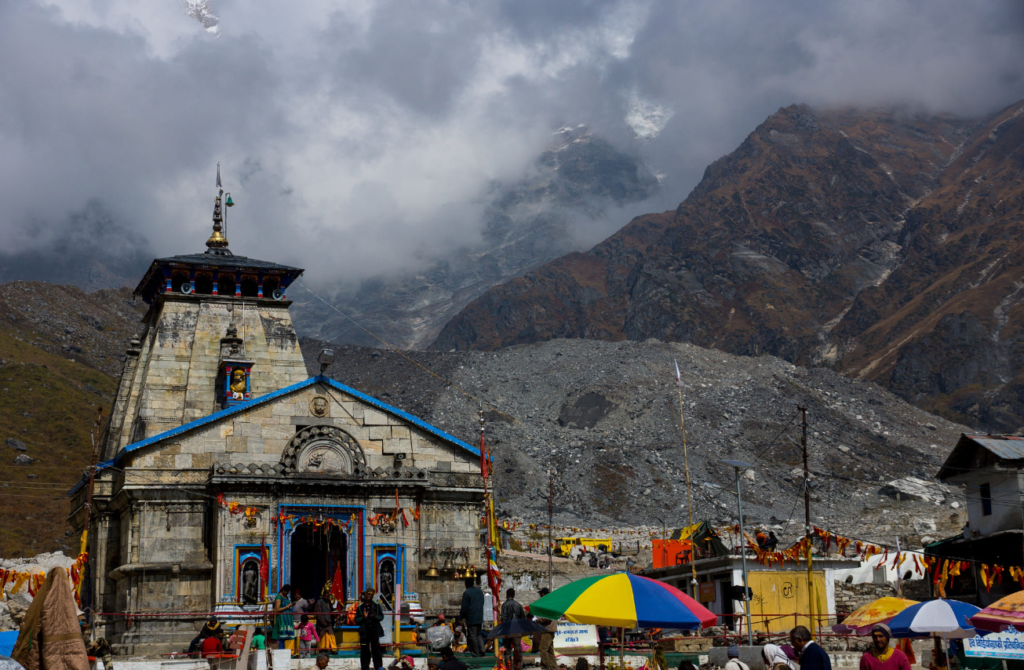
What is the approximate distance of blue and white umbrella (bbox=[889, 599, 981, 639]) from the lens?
16094 millimetres

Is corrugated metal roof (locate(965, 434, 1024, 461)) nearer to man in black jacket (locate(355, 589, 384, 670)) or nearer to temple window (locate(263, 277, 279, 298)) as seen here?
temple window (locate(263, 277, 279, 298))

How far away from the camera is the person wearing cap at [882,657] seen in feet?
40.7

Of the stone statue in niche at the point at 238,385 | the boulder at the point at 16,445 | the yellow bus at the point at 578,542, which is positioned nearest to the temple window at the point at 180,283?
the stone statue in niche at the point at 238,385

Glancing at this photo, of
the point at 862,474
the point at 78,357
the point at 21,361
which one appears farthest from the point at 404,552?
the point at 78,357

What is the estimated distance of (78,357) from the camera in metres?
136

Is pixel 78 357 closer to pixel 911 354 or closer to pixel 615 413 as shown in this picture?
pixel 615 413

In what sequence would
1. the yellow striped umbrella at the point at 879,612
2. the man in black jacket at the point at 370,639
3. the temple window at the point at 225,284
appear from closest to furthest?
1. the yellow striped umbrella at the point at 879,612
2. the man in black jacket at the point at 370,639
3. the temple window at the point at 225,284

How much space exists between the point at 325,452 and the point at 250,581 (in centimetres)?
430

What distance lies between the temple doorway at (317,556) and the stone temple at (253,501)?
0.05m

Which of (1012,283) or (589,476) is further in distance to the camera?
(1012,283)

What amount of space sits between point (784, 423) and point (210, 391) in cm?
8484

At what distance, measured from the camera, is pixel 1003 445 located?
40.8m

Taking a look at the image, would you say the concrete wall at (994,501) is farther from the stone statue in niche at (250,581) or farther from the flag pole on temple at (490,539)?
the stone statue in niche at (250,581)

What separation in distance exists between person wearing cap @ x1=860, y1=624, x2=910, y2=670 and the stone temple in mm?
16675
